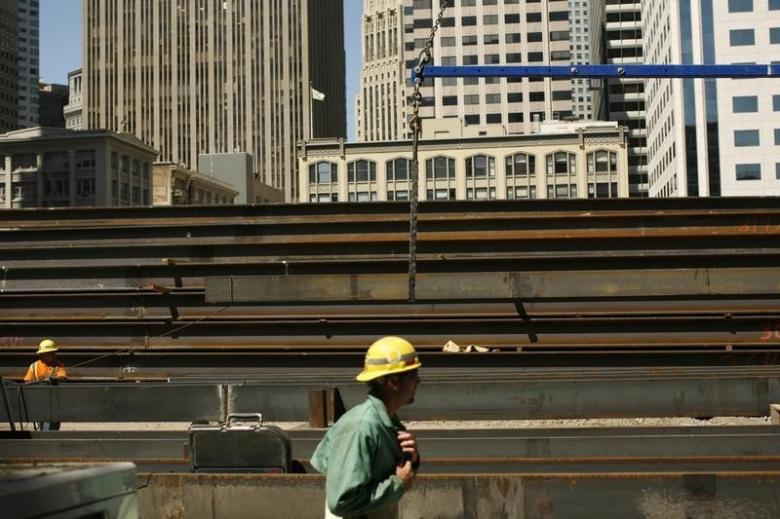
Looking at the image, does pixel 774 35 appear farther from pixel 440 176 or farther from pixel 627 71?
pixel 627 71

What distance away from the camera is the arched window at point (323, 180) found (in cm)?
11019

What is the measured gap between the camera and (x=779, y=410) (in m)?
9.59

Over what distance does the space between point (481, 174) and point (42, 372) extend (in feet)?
332

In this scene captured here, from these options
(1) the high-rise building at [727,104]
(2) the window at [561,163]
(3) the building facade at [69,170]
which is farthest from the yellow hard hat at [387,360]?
(3) the building facade at [69,170]

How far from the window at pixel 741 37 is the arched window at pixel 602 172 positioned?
27145 mm

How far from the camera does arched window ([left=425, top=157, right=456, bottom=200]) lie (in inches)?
4390

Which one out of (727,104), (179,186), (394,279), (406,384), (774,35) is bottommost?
(406,384)

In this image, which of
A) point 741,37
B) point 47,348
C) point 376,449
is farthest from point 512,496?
point 741,37

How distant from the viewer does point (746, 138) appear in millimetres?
84750

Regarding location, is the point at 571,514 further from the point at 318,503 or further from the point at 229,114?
the point at 229,114

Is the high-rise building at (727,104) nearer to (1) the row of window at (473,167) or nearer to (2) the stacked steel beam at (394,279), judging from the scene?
(1) the row of window at (473,167)

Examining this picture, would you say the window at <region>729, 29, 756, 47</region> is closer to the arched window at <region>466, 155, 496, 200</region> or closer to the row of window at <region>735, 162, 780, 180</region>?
the row of window at <region>735, 162, 780, 180</region>

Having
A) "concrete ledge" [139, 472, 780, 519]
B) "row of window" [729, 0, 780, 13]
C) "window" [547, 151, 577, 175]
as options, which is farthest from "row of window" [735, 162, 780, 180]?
"concrete ledge" [139, 472, 780, 519]

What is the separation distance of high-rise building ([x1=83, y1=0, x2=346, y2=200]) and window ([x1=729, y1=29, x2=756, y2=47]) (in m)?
115
